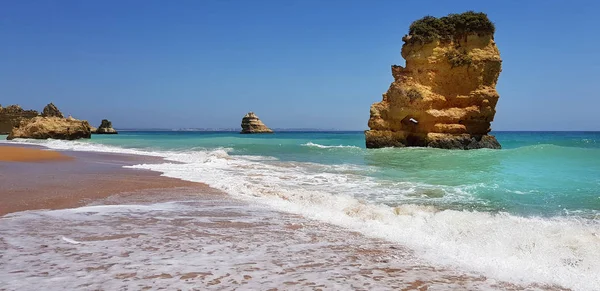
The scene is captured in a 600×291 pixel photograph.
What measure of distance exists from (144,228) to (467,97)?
26.9 metres

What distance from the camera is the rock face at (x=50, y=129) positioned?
44594 mm

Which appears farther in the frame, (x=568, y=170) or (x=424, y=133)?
(x=424, y=133)

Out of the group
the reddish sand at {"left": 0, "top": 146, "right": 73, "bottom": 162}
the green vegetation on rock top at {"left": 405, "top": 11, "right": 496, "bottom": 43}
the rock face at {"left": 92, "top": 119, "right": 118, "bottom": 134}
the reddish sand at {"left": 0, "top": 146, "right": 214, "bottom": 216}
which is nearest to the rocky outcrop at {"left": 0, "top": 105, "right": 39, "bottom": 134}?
the rock face at {"left": 92, "top": 119, "right": 118, "bottom": 134}

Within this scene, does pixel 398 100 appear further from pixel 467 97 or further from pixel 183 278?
pixel 183 278

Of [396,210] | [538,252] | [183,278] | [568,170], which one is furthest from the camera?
[568,170]

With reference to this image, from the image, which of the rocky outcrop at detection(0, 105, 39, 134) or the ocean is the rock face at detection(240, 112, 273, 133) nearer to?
the rocky outcrop at detection(0, 105, 39, 134)

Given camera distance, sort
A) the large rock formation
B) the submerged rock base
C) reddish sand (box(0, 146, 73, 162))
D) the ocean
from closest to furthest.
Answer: the ocean, reddish sand (box(0, 146, 73, 162)), the large rock formation, the submerged rock base

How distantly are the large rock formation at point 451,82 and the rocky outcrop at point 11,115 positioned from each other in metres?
55.1

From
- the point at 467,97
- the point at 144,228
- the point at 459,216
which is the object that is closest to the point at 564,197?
the point at 459,216

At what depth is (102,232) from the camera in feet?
15.4

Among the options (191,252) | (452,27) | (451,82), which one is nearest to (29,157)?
(191,252)

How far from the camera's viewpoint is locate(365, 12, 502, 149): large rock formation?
2769 centimetres

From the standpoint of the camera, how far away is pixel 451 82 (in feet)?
93.4

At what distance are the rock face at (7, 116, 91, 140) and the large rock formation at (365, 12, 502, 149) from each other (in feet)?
120
